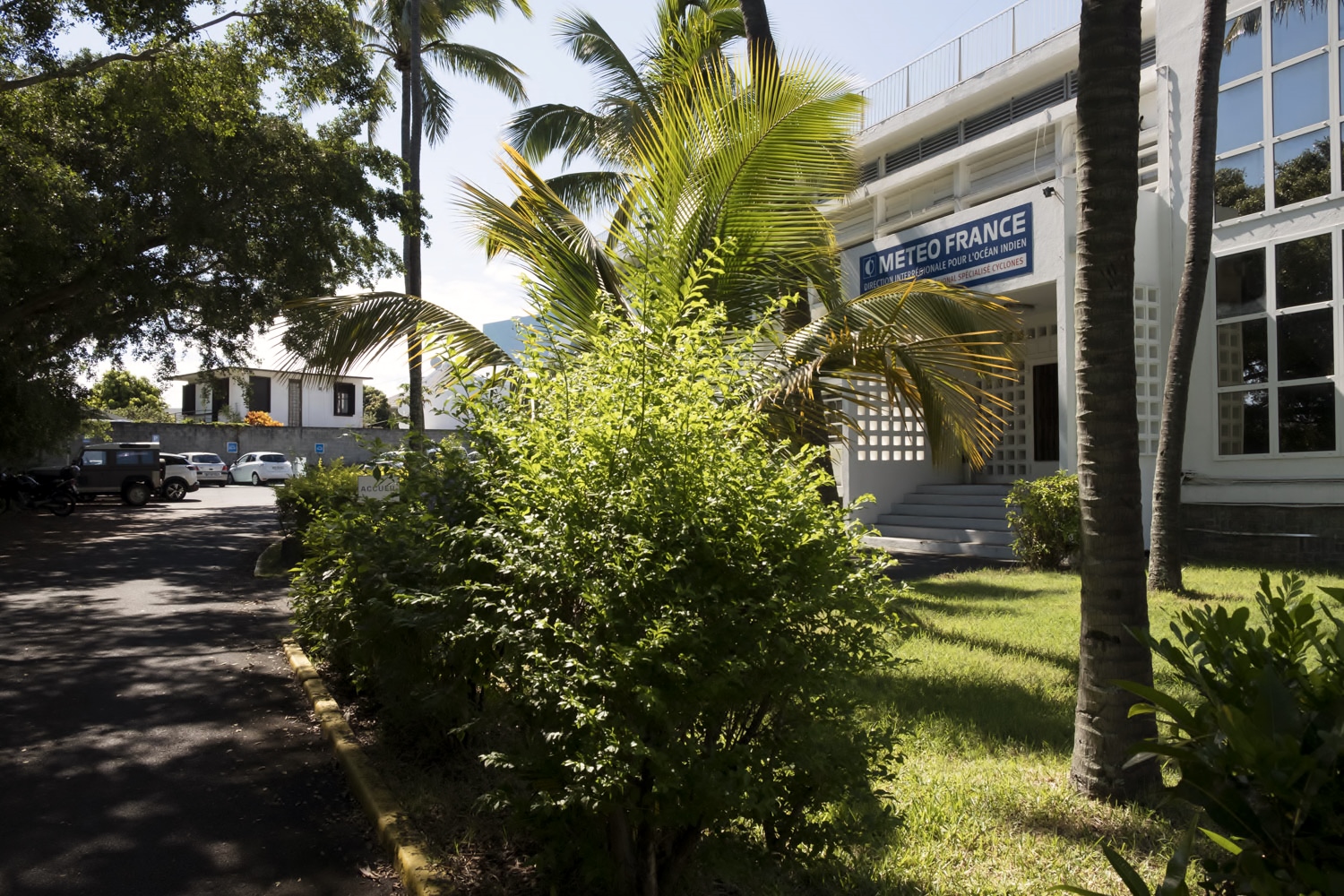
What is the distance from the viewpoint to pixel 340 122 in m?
19.5

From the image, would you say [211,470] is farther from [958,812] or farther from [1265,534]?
[958,812]

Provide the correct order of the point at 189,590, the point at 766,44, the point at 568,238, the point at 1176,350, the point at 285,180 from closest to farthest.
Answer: the point at 568,238, the point at 766,44, the point at 1176,350, the point at 189,590, the point at 285,180

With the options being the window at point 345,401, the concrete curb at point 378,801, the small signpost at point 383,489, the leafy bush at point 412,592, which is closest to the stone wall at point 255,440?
the window at point 345,401

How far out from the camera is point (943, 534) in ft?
52.3

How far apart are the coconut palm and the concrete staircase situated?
8.38 meters

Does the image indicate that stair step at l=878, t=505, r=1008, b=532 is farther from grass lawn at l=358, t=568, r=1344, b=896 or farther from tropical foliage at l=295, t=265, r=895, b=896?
tropical foliage at l=295, t=265, r=895, b=896

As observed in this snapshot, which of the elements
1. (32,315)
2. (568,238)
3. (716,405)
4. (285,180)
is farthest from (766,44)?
(32,315)

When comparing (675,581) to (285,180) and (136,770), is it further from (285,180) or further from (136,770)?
(285,180)

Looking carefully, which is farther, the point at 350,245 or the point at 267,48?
the point at 350,245

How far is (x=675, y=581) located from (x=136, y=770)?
13.7 feet

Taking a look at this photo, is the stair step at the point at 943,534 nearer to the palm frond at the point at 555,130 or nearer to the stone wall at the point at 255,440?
the palm frond at the point at 555,130

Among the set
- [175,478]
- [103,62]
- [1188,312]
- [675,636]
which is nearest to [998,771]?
[675,636]

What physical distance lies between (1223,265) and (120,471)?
30695 mm

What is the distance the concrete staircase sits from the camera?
596 inches
